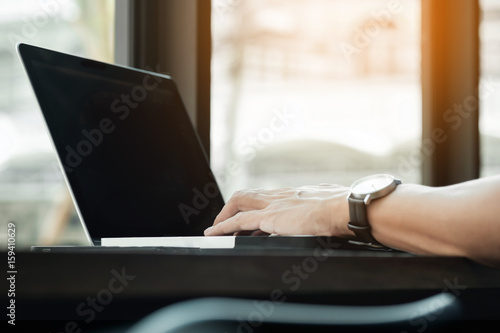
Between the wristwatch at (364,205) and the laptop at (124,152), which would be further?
the laptop at (124,152)

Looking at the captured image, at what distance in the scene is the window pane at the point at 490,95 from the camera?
1.71 meters

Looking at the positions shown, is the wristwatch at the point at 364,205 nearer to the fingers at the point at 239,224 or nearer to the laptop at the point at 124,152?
the laptop at the point at 124,152

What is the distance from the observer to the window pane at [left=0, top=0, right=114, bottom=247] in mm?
1479

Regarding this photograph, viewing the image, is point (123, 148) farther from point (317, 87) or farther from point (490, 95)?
point (490, 95)

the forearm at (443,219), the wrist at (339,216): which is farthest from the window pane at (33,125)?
the forearm at (443,219)

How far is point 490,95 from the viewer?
1.71m

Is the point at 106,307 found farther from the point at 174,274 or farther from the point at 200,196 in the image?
the point at 200,196

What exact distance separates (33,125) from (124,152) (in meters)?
0.48

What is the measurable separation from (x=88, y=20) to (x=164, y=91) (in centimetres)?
46

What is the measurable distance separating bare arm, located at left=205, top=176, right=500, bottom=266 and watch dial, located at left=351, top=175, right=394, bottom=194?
19 millimetres

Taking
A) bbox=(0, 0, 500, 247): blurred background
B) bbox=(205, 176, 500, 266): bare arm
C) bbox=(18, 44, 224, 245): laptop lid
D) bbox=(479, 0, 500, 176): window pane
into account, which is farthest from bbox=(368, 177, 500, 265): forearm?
bbox=(479, 0, 500, 176): window pane

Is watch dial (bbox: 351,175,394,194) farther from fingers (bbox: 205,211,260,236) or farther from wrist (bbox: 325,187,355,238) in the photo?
fingers (bbox: 205,211,260,236)

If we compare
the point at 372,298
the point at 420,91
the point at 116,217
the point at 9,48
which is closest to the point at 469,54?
the point at 420,91

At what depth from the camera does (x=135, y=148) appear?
1.18 meters
